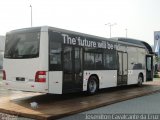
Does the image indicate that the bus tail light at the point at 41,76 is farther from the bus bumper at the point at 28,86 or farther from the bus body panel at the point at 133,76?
the bus body panel at the point at 133,76

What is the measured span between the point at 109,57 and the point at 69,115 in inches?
294

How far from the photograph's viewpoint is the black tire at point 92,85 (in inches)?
588

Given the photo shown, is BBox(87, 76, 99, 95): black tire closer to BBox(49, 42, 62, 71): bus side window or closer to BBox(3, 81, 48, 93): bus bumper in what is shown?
BBox(49, 42, 62, 71): bus side window

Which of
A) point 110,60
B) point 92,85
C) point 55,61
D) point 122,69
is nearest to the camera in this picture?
point 55,61

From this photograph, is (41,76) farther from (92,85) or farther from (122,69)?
(122,69)

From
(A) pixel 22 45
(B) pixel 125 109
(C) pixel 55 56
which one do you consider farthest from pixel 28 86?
(B) pixel 125 109

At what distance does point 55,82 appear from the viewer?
12266 millimetres

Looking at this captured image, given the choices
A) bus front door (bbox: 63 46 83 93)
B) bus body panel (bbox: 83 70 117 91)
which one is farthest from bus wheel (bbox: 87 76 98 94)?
bus front door (bbox: 63 46 83 93)

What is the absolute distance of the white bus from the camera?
12.0m

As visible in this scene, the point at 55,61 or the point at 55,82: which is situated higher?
the point at 55,61

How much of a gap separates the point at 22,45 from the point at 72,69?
2.40 meters

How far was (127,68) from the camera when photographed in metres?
19.0

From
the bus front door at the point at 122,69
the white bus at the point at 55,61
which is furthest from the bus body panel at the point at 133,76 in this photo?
the white bus at the point at 55,61

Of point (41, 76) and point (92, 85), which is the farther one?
point (92, 85)
